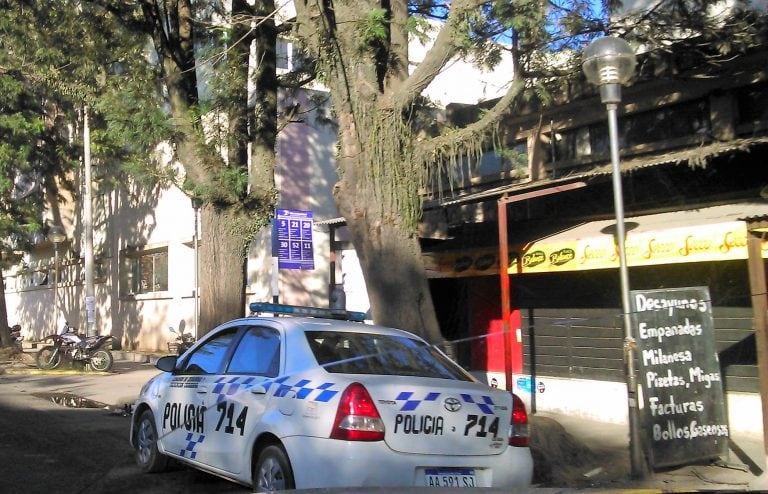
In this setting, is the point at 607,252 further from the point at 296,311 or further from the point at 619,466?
the point at 296,311

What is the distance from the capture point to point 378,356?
19.8ft

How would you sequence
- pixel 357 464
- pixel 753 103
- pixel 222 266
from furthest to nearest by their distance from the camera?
1. pixel 222 266
2. pixel 753 103
3. pixel 357 464

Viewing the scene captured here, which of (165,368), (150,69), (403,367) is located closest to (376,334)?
(403,367)

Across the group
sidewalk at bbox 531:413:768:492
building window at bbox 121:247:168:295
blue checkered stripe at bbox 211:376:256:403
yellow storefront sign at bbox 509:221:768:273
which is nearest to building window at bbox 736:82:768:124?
yellow storefront sign at bbox 509:221:768:273

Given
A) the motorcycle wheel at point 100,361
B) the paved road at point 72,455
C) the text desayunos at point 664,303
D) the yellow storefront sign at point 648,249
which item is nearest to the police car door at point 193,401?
the paved road at point 72,455

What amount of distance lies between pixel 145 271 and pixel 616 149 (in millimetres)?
20206

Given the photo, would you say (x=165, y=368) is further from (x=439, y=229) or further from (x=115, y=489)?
(x=439, y=229)

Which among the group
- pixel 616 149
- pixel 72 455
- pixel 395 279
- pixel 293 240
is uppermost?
pixel 616 149

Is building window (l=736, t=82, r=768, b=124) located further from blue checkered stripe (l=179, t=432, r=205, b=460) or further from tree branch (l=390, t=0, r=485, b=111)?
blue checkered stripe (l=179, t=432, r=205, b=460)

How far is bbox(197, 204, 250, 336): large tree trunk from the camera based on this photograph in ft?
38.5

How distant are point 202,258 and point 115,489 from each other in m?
5.52

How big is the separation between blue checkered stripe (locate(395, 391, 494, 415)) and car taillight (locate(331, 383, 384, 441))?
0.21 m

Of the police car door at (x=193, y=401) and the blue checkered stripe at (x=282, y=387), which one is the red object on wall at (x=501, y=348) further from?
the blue checkered stripe at (x=282, y=387)

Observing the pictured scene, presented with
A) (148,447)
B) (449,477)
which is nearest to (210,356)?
(148,447)
